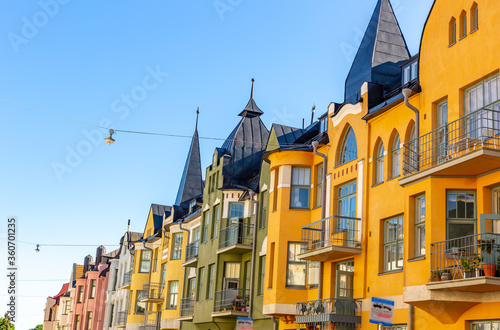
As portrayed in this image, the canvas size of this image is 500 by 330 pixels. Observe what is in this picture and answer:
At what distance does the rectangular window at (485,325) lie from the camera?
52.7ft

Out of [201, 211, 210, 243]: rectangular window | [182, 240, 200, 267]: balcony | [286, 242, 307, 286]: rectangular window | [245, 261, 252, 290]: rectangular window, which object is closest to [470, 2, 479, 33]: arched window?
[286, 242, 307, 286]: rectangular window

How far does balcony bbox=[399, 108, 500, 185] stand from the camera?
16.1 meters

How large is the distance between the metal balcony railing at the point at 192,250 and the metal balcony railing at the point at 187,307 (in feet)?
7.75

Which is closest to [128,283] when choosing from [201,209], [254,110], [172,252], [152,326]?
[152,326]

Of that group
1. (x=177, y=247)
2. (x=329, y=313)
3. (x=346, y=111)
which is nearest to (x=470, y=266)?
(x=329, y=313)

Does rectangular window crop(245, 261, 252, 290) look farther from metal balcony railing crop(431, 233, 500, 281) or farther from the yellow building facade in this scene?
metal balcony railing crop(431, 233, 500, 281)

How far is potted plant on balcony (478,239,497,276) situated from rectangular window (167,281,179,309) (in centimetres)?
2780

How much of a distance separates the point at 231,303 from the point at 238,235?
331 centimetres

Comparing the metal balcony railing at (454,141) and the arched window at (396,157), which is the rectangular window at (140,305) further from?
the metal balcony railing at (454,141)

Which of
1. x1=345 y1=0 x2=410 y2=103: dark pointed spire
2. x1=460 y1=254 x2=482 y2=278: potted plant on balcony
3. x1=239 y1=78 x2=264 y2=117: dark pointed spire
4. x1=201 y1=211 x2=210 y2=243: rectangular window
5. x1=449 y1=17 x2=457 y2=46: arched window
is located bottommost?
x1=460 y1=254 x2=482 y2=278: potted plant on balcony

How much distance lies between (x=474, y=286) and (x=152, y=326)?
33.4 meters

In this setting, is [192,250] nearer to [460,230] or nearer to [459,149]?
[460,230]

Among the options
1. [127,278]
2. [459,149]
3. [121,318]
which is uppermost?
[459,149]

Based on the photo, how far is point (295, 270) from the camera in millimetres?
26312
